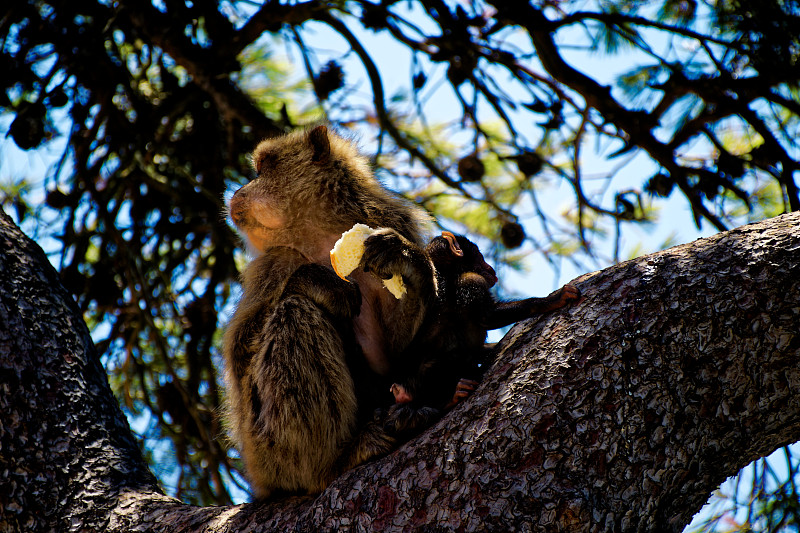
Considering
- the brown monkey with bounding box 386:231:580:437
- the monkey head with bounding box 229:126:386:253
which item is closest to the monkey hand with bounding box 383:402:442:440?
the brown monkey with bounding box 386:231:580:437

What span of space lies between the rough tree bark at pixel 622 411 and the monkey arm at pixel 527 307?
55 mm

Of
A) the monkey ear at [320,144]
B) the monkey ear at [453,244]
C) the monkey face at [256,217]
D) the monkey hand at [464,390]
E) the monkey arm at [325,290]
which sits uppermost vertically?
the monkey ear at [320,144]

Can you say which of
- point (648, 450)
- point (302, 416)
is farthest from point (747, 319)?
point (302, 416)

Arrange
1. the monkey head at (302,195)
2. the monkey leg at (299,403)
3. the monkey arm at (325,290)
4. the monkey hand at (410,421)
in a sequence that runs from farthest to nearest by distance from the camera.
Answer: the monkey head at (302,195) < the monkey arm at (325,290) < the monkey leg at (299,403) < the monkey hand at (410,421)

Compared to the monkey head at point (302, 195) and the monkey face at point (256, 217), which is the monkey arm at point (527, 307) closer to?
the monkey head at point (302, 195)

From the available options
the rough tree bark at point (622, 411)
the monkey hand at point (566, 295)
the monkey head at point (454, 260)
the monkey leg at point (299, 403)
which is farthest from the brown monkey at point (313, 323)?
the monkey hand at point (566, 295)

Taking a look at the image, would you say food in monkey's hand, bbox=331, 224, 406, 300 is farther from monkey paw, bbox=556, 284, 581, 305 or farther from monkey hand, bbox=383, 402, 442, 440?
monkey paw, bbox=556, 284, 581, 305

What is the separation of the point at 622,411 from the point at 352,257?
125 centimetres

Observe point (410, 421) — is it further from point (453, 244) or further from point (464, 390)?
point (453, 244)

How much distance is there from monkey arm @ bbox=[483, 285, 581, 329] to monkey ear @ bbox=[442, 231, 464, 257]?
1.17 ft

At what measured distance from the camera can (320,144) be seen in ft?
12.5

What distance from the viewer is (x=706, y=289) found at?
84.7 inches

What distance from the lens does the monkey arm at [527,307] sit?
94.6 inches

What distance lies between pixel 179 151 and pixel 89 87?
0.82 meters
